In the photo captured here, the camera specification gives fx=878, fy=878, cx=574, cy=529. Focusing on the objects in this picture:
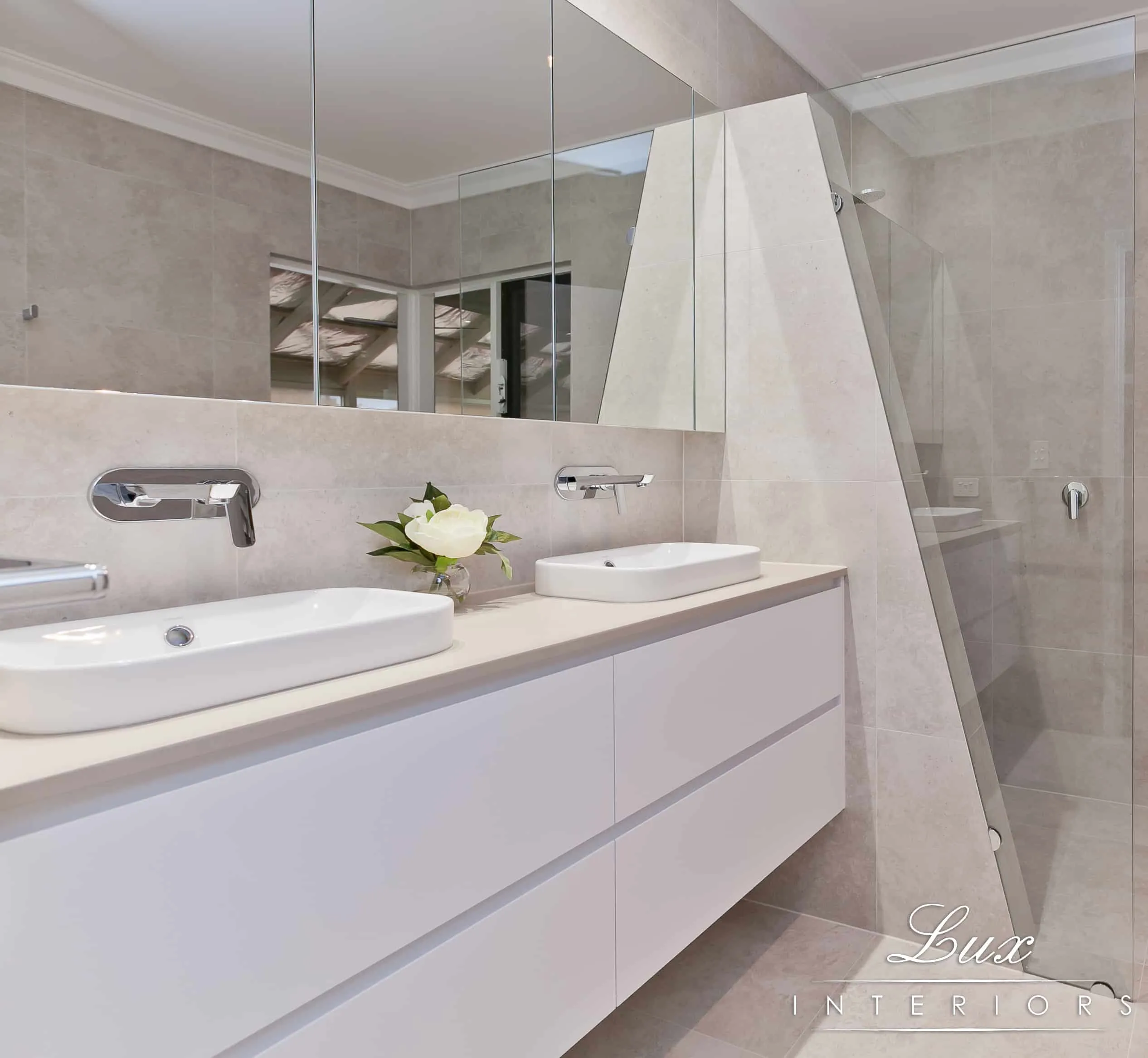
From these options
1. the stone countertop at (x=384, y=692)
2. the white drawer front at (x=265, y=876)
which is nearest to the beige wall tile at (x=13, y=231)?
the stone countertop at (x=384, y=692)

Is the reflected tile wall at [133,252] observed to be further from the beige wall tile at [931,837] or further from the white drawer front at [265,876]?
the beige wall tile at [931,837]

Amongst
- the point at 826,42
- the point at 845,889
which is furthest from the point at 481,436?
the point at 826,42

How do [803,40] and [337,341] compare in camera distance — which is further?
[803,40]

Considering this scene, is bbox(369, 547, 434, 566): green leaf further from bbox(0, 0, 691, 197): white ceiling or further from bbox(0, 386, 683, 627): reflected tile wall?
bbox(0, 0, 691, 197): white ceiling

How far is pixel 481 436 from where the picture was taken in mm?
1820

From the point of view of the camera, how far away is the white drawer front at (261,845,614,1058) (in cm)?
99

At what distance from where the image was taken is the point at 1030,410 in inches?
78.4

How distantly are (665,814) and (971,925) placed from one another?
3.60 ft

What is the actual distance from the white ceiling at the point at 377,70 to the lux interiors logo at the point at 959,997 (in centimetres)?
195

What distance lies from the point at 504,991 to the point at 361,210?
1.27 meters

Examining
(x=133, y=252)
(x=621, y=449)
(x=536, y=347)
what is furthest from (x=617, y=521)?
(x=133, y=252)

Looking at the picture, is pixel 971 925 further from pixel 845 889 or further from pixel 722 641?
pixel 722 641

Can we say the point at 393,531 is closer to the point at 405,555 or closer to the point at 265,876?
the point at 405,555

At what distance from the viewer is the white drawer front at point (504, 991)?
38.9 inches
